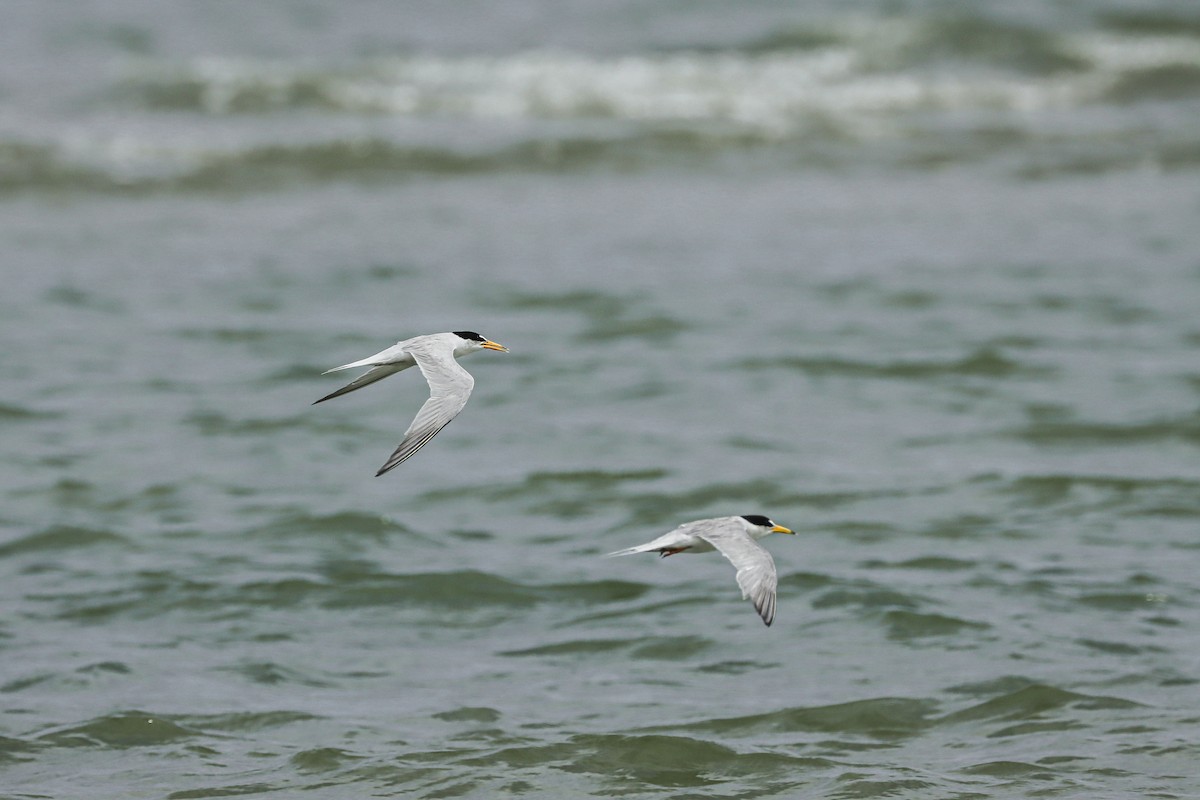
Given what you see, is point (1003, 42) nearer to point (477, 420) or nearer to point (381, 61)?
point (381, 61)

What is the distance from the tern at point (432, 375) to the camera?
19.5ft

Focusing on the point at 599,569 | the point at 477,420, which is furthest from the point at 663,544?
the point at 477,420

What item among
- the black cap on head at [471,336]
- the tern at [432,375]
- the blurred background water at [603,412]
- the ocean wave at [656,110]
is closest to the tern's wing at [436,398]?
the tern at [432,375]

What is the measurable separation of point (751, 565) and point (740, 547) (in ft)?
0.73

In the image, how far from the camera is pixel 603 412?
1202cm

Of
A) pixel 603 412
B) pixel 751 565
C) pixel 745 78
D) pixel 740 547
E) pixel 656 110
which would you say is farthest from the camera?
pixel 745 78

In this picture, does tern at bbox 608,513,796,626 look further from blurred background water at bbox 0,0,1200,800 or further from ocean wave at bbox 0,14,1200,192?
ocean wave at bbox 0,14,1200,192

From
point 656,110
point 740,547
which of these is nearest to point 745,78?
point 656,110

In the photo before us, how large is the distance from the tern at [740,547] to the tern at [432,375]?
0.85 meters

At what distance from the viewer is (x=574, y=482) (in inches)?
419

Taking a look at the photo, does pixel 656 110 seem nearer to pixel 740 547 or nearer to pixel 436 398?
pixel 740 547

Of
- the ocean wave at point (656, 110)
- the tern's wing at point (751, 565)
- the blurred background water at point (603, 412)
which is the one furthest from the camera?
the ocean wave at point (656, 110)

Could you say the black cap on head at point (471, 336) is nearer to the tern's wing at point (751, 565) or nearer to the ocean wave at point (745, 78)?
the tern's wing at point (751, 565)

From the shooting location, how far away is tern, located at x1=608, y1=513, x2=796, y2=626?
6.27m
